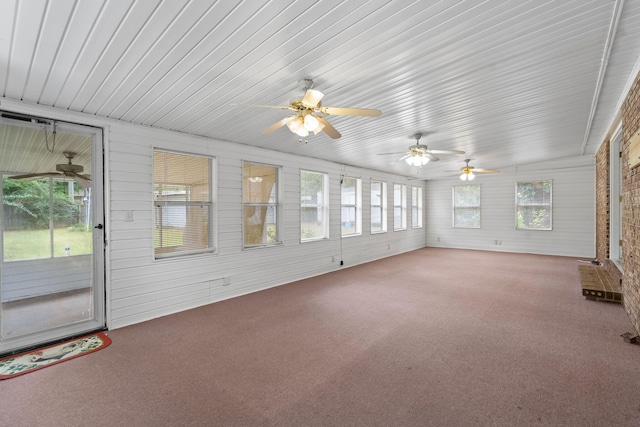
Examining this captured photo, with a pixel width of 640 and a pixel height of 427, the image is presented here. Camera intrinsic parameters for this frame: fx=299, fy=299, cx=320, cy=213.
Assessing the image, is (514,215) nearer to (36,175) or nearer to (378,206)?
(378,206)

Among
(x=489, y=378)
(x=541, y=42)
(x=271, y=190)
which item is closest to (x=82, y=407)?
(x=489, y=378)

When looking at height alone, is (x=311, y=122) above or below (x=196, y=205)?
above

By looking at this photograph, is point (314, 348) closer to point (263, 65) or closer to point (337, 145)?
point (263, 65)

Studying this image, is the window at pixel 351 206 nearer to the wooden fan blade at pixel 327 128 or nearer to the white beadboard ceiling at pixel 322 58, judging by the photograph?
the white beadboard ceiling at pixel 322 58

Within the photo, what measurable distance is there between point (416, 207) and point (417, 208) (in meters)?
0.09

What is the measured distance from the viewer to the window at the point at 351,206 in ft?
24.0

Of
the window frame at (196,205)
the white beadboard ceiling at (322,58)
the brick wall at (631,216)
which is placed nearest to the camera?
the white beadboard ceiling at (322,58)

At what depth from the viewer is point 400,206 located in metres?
9.62

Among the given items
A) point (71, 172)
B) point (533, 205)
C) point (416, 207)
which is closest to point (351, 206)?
point (416, 207)

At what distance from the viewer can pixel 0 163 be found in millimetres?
3064

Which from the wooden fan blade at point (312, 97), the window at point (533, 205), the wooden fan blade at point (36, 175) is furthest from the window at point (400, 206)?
the wooden fan blade at point (36, 175)

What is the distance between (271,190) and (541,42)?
428 centimetres

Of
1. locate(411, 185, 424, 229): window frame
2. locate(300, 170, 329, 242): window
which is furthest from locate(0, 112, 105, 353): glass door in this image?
locate(411, 185, 424, 229): window frame

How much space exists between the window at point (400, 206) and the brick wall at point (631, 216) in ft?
18.8
